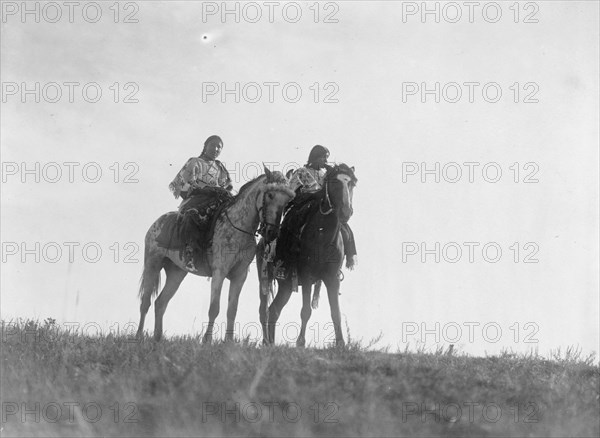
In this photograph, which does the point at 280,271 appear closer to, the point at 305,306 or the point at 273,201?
the point at 305,306

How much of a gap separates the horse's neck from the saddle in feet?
1.51

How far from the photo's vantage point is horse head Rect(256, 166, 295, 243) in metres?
13.8

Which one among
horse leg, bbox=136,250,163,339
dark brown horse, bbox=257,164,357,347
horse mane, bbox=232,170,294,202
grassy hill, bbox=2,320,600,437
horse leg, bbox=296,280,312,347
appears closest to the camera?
grassy hill, bbox=2,320,600,437

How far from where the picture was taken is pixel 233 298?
45.6ft

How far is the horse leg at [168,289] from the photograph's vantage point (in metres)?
15.6

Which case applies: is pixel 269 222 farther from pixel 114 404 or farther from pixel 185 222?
pixel 114 404

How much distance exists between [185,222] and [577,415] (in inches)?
300

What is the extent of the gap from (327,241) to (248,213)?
1.32 metres

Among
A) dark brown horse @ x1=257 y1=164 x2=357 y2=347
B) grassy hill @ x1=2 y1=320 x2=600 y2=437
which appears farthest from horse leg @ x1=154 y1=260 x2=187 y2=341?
grassy hill @ x1=2 y1=320 x2=600 y2=437

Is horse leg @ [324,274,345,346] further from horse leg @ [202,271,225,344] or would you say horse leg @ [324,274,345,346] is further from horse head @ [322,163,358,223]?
horse leg @ [202,271,225,344]

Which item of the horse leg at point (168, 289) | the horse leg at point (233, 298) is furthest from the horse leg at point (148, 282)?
the horse leg at point (233, 298)

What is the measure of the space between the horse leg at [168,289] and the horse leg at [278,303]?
6.29 ft

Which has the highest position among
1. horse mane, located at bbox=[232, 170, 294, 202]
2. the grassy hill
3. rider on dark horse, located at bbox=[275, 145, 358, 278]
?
horse mane, located at bbox=[232, 170, 294, 202]

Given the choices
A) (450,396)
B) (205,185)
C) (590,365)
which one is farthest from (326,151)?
(450,396)
